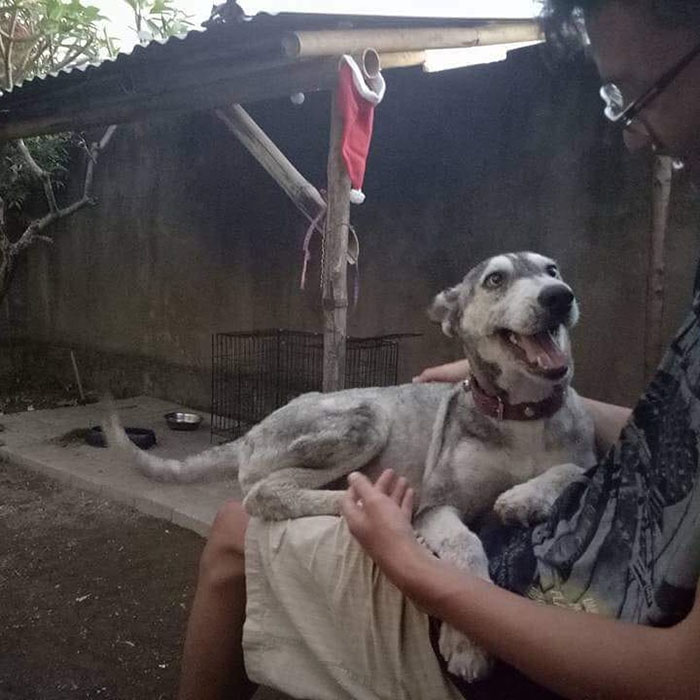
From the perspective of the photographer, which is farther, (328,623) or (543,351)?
(543,351)

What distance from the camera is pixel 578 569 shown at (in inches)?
54.4

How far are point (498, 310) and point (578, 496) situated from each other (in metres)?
0.98

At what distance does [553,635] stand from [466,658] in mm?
286

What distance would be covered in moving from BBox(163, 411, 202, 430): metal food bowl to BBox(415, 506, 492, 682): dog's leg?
191 inches

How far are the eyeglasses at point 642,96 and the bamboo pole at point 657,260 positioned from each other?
112 inches

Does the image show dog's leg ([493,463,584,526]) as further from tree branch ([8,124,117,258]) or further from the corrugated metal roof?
tree branch ([8,124,117,258])

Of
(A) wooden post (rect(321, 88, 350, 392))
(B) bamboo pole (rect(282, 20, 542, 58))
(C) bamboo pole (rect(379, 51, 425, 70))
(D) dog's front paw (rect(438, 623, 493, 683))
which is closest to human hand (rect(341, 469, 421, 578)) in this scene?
(D) dog's front paw (rect(438, 623, 493, 683))

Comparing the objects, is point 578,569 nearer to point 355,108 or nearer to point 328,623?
point 328,623

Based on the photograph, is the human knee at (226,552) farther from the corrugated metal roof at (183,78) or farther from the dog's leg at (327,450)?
the corrugated metal roof at (183,78)

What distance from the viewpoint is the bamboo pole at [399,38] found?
389cm

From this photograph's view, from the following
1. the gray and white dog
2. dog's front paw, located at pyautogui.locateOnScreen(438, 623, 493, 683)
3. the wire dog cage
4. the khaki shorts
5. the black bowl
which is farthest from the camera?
the black bowl

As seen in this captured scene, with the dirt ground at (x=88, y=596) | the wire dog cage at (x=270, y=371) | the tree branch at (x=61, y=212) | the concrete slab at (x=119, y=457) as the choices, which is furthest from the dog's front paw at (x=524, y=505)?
the tree branch at (x=61, y=212)

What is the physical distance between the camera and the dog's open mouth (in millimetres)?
2262

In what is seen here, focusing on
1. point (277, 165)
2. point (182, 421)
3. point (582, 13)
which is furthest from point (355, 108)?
point (182, 421)
